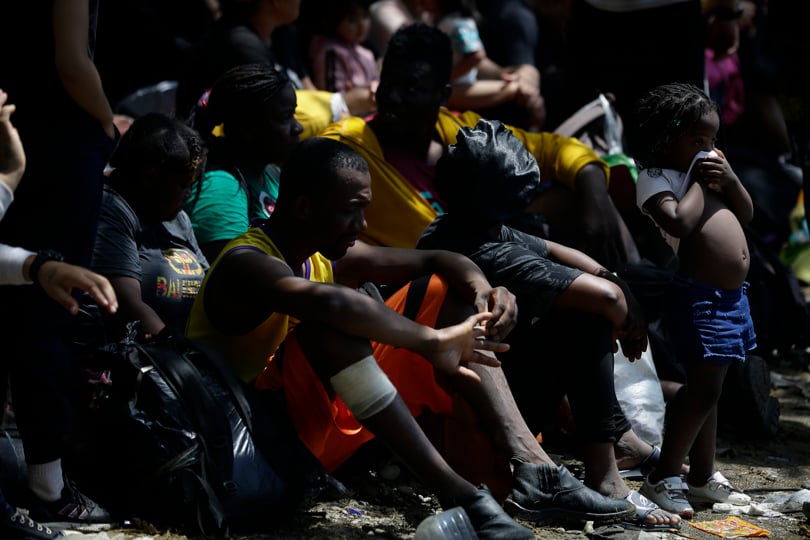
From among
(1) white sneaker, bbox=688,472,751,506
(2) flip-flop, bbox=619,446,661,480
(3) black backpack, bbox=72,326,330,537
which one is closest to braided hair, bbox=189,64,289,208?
(3) black backpack, bbox=72,326,330,537

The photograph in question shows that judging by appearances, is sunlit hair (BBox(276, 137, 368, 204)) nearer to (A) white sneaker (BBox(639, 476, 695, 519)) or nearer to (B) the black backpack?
(B) the black backpack

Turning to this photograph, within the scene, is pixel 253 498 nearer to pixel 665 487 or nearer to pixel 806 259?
pixel 665 487

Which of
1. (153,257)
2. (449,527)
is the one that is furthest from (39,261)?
(449,527)

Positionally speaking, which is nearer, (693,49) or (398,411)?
(398,411)

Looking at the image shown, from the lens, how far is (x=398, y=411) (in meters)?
3.02

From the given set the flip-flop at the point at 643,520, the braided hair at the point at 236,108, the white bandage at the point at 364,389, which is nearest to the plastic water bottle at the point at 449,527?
the white bandage at the point at 364,389

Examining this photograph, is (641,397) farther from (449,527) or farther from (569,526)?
(449,527)

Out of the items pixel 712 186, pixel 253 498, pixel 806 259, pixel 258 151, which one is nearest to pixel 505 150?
pixel 712 186

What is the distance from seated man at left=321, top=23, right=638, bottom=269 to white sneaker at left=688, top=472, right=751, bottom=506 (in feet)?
4.60

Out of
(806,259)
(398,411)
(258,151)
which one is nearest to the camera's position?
(398,411)

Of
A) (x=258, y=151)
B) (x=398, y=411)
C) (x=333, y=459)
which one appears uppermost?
(x=258, y=151)

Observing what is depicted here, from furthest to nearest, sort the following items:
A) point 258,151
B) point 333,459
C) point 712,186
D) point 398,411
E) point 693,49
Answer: point 693,49 → point 258,151 → point 712,186 → point 333,459 → point 398,411

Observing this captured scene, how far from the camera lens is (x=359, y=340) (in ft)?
10.0

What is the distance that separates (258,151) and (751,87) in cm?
463
